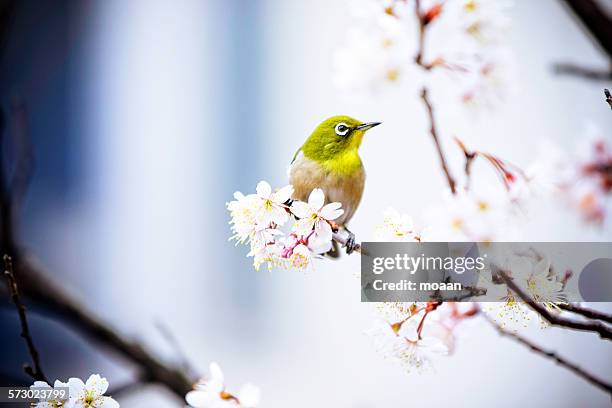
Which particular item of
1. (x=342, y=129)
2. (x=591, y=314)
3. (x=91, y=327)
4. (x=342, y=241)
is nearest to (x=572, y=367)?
(x=591, y=314)

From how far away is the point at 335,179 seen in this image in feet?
1.73

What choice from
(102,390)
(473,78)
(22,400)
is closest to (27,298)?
(22,400)

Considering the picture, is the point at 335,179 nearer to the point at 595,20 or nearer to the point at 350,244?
the point at 350,244

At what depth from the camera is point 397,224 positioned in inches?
15.3

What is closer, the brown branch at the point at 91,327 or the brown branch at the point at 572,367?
the brown branch at the point at 572,367

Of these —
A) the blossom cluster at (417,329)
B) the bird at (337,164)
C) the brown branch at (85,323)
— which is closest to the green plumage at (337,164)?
the bird at (337,164)

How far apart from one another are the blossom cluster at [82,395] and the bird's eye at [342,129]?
10.7 inches

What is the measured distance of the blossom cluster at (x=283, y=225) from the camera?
0.38 meters

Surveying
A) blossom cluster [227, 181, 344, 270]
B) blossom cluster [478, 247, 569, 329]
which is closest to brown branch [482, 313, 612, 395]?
blossom cluster [478, 247, 569, 329]

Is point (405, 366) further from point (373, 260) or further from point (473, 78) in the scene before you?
point (473, 78)

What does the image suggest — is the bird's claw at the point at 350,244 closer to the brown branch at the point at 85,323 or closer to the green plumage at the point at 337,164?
the green plumage at the point at 337,164

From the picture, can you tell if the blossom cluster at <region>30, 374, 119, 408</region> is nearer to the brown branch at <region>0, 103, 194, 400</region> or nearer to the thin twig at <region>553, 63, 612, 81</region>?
the brown branch at <region>0, 103, 194, 400</region>

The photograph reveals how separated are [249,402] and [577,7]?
13.3 inches

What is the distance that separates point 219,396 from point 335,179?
0.20 meters
